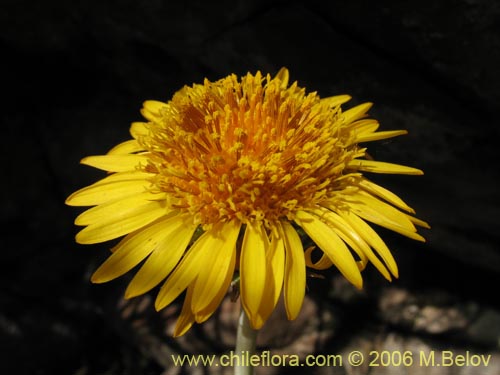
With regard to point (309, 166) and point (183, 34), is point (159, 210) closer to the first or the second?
point (309, 166)

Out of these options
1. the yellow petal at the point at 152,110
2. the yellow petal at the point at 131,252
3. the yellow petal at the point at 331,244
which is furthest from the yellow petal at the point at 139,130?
the yellow petal at the point at 331,244

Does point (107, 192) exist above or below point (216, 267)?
above

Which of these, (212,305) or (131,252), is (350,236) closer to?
(212,305)

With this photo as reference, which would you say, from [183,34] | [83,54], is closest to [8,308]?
[83,54]

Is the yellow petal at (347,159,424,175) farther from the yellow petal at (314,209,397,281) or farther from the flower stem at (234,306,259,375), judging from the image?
the flower stem at (234,306,259,375)

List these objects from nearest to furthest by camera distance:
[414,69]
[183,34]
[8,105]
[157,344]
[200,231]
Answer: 1. [200,231]
2. [414,69]
3. [183,34]
4. [157,344]
5. [8,105]

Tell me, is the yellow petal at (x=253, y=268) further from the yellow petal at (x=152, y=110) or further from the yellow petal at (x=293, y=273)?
the yellow petal at (x=152, y=110)

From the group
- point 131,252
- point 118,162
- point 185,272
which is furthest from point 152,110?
point 185,272
